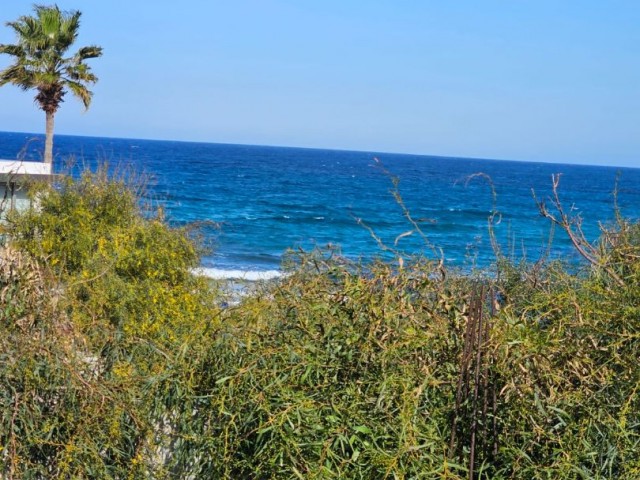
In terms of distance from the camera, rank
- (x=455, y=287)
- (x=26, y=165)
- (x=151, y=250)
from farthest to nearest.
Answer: (x=26, y=165), (x=151, y=250), (x=455, y=287)

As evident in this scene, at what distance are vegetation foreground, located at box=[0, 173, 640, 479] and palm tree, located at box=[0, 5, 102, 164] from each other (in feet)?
88.7

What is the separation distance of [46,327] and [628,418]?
2.78 metres

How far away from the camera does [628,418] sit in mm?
3873

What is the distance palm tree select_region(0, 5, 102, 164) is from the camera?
101ft

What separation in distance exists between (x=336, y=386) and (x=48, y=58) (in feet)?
96.7

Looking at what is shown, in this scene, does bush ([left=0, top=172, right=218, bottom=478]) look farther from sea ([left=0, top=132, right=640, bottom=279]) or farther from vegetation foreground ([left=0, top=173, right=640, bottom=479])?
sea ([left=0, top=132, right=640, bottom=279])

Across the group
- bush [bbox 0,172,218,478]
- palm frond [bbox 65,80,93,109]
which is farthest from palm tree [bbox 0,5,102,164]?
bush [bbox 0,172,218,478]

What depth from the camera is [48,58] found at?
1228 inches

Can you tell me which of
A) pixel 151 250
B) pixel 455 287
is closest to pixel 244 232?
pixel 151 250

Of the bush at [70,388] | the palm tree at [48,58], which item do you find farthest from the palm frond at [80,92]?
the bush at [70,388]

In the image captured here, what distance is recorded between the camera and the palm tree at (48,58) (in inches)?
1209

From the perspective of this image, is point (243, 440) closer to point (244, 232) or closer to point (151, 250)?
point (151, 250)

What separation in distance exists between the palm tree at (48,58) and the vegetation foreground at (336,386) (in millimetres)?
27027

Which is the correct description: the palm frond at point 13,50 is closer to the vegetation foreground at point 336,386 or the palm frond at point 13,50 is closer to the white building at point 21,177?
the white building at point 21,177
